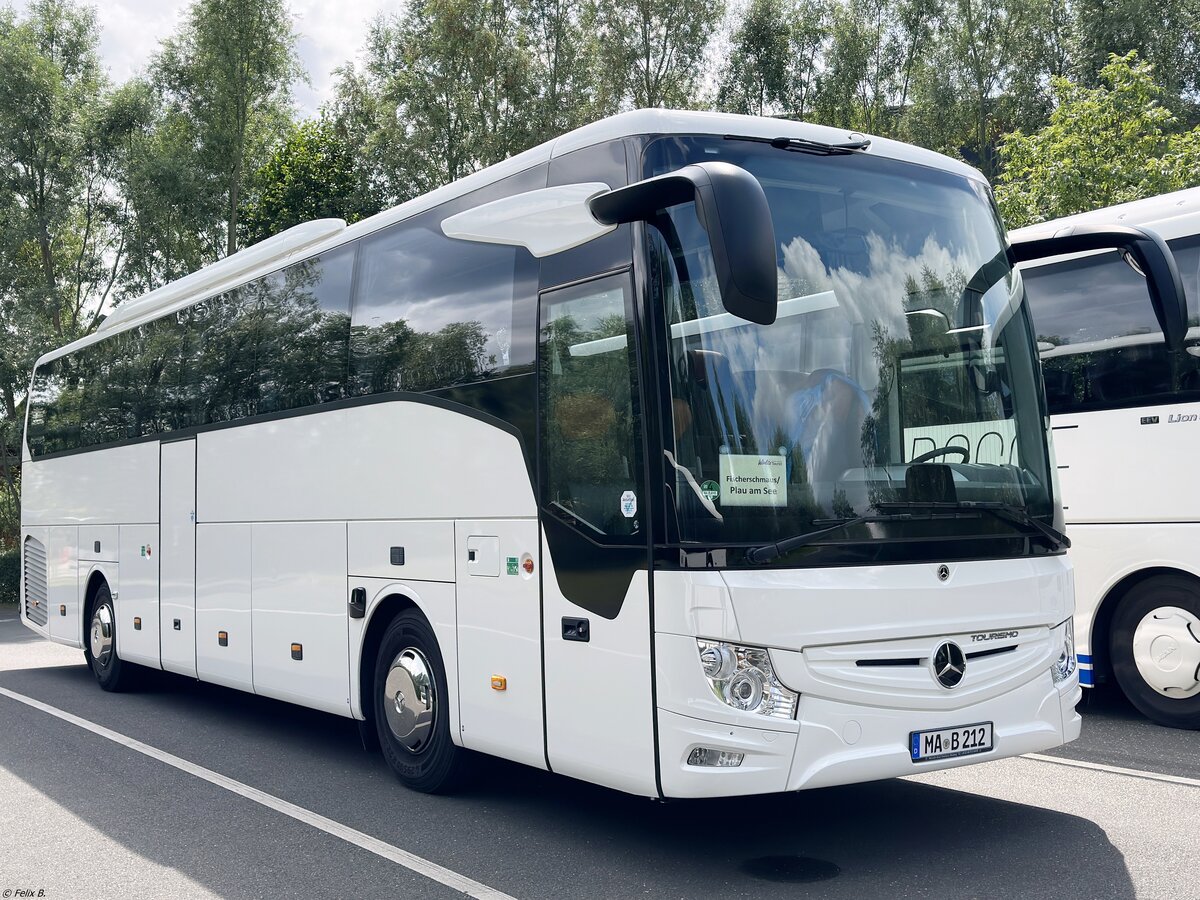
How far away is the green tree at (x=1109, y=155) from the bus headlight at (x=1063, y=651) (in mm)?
14036

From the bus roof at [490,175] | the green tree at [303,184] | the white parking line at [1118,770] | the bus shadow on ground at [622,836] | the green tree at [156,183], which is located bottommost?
the white parking line at [1118,770]

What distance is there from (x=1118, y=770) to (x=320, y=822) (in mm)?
4789

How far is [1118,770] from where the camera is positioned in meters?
7.70

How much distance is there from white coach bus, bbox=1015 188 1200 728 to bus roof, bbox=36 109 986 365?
9.26 ft

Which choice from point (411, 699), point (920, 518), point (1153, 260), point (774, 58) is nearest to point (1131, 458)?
point (1153, 260)

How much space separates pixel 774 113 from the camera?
35.1 metres

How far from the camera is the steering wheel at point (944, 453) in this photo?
19.0 ft

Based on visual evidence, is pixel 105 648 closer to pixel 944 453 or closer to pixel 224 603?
pixel 224 603

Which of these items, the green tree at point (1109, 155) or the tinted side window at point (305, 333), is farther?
the green tree at point (1109, 155)

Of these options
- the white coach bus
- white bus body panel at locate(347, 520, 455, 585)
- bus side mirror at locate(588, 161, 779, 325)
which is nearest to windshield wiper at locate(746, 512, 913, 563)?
bus side mirror at locate(588, 161, 779, 325)

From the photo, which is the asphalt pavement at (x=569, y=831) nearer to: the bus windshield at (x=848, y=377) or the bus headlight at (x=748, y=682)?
the bus headlight at (x=748, y=682)

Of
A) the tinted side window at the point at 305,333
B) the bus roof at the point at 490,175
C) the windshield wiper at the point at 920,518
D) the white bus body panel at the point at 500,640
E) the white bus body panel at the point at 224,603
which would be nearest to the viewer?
the windshield wiper at the point at 920,518

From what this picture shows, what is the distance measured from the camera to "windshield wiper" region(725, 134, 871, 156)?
19.8ft

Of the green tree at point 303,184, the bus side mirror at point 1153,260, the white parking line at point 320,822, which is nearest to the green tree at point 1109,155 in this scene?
the bus side mirror at point 1153,260
